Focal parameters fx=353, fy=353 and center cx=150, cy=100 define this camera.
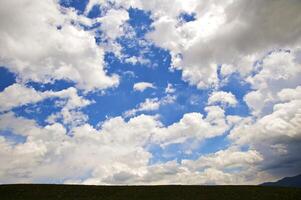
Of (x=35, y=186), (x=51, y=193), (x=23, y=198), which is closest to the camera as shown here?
(x=23, y=198)

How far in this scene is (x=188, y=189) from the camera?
5831 centimetres

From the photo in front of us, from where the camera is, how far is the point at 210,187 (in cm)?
6044

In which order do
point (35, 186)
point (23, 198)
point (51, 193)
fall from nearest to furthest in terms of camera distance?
point (23, 198), point (51, 193), point (35, 186)

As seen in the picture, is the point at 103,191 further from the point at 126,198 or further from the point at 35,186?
the point at 35,186

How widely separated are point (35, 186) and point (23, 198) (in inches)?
293

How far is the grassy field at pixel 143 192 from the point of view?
174 feet

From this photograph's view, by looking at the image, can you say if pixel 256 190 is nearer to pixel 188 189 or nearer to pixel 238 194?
pixel 238 194

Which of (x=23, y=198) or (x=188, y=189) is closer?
(x=23, y=198)

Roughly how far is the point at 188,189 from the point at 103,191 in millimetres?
13976

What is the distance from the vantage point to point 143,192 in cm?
5706

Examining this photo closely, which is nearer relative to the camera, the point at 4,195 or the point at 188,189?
the point at 4,195

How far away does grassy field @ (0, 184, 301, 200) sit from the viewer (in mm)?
52938

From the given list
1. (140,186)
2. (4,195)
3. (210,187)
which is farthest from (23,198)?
(210,187)

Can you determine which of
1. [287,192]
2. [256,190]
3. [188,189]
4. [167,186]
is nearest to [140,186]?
[167,186]
